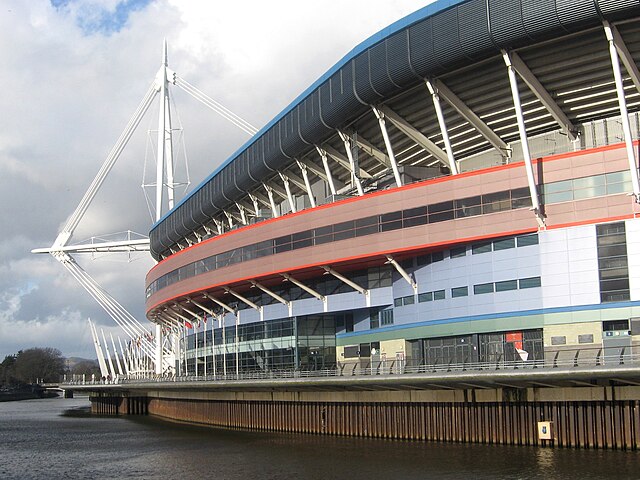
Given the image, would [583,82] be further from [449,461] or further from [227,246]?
[227,246]

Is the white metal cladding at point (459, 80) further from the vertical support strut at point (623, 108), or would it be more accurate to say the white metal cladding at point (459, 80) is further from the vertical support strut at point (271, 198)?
the vertical support strut at point (271, 198)

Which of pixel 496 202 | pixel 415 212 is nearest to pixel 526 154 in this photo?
pixel 496 202

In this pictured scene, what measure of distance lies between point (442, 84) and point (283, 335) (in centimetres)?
2475

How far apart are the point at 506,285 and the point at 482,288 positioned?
1.66m

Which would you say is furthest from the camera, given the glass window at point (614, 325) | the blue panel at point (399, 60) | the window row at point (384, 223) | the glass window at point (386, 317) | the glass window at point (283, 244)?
the glass window at point (283, 244)

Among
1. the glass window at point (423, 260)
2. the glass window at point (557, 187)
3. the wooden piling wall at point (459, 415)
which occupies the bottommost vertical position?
the wooden piling wall at point (459, 415)

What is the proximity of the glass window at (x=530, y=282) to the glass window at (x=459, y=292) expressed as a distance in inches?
149

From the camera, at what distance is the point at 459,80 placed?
51750mm

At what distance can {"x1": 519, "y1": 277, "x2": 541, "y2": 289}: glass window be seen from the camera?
4741 cm

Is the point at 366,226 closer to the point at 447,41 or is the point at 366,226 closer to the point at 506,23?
the point at 447,41

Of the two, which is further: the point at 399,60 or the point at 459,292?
the point at 399,60

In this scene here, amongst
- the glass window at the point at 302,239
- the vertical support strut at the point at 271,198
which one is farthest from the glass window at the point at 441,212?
the vertical support strut at the point at 271,198

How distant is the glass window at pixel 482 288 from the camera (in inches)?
1950

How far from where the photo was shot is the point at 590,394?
41.5 metres
